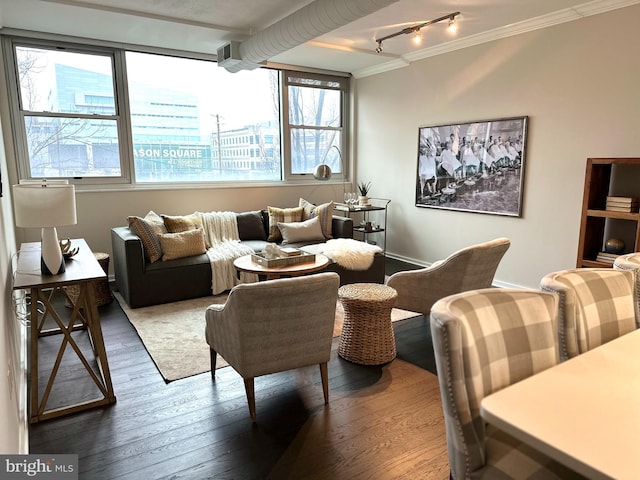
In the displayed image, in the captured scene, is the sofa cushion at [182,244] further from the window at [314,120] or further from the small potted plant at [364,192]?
the small potted plant at [364,192]

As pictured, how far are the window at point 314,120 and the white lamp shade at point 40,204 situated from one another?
4.09 metres

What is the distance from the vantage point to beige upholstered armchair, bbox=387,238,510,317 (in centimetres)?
305

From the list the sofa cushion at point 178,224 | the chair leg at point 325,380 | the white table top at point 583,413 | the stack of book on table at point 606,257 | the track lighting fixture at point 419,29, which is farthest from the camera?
the sofa cushion at point 178,224

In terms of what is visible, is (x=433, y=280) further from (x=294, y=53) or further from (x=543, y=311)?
(x=294, y=53)

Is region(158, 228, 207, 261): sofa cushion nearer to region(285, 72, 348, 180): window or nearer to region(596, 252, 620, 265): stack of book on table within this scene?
region(285, 72, 348, 180): window

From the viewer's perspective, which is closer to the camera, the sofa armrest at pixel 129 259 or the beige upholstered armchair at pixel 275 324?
the beige upholstered armchair at pixel 275 324

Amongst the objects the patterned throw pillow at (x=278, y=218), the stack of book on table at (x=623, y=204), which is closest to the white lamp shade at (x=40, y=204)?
the patterned throw pillow at (x=278, y=218)

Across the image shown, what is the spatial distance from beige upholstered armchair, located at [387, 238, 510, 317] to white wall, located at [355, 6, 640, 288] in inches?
55.3

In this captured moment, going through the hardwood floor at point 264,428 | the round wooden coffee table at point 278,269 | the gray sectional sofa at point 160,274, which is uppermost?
the round wooden coffee table at point 278,269

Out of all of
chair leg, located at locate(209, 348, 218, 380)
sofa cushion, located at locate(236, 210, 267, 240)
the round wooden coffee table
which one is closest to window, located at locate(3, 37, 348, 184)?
sofa cushion, located at locate(236, 210, 267, 240)

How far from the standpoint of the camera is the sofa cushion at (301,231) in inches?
199

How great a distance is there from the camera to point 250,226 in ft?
17.2

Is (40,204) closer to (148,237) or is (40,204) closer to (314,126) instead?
(148,237)

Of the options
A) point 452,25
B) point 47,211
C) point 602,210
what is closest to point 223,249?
point 47,211
